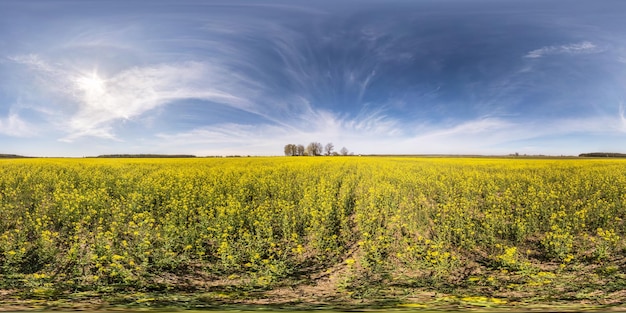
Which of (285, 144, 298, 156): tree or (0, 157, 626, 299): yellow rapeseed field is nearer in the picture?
(0, 157, 626, 299): yellow rapeseed field

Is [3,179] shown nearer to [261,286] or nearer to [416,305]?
[261,286]

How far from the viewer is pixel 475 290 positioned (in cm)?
489

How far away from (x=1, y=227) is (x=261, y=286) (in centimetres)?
807

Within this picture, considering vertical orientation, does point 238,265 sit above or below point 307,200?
below

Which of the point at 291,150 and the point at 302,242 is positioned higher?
the point at 291,150

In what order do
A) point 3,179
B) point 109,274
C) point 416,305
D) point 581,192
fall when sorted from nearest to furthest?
point 416,305
point 109,274
point 581,192
point 3,179

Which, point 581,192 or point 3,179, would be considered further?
point 3,179

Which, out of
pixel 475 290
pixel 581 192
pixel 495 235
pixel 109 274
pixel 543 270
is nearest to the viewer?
pixel 475 290

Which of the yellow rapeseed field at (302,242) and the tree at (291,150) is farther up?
the tree at (291,150)

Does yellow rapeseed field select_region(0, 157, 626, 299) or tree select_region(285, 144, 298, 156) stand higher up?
tree select_region(285, 144, 298, 156)

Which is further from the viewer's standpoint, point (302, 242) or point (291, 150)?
point (291, 150)

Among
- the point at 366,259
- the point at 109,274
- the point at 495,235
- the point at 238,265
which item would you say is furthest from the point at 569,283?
the point at 109,274

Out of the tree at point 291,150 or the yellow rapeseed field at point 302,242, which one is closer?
the yellow rapeseed field at point 302,242

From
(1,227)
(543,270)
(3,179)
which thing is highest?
(3,179)
